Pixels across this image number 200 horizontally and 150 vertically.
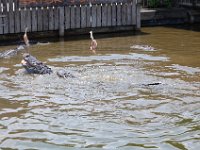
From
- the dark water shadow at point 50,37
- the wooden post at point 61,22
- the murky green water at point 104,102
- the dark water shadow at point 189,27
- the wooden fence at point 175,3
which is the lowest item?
the murky green water at point 104,102

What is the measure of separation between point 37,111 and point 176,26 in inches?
509

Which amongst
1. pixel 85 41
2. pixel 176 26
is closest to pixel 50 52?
pixel 85 41

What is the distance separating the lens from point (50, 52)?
14.8 meters

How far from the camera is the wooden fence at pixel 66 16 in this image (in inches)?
664

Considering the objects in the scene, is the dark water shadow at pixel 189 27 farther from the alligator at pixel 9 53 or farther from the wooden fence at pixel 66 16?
the alligator at pixel 9 53

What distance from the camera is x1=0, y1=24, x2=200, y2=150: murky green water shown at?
7.32 meters

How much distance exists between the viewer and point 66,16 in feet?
58.7

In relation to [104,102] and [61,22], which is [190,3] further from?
[104,102]

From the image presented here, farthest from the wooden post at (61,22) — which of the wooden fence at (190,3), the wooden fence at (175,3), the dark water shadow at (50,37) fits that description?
the wooden fence at (190,3)

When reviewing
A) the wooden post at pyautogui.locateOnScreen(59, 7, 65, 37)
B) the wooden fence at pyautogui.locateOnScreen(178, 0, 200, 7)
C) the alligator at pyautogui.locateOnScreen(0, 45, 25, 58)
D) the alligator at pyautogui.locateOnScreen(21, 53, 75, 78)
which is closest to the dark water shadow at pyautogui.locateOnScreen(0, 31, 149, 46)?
the wooden post at pyautogui.locateOnScreen(59, 7, 65, 37)

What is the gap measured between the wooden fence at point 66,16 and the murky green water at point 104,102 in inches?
94.9

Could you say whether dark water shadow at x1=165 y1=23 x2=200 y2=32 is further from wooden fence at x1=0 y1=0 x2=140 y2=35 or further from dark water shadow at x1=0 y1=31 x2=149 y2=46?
dark water shadow at x1=0 y1=31 x2=149 y2=46

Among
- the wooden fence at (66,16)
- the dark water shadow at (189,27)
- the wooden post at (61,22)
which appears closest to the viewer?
the wooden fence at (66,16)

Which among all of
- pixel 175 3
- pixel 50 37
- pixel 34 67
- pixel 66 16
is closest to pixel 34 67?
pixel 34 67
